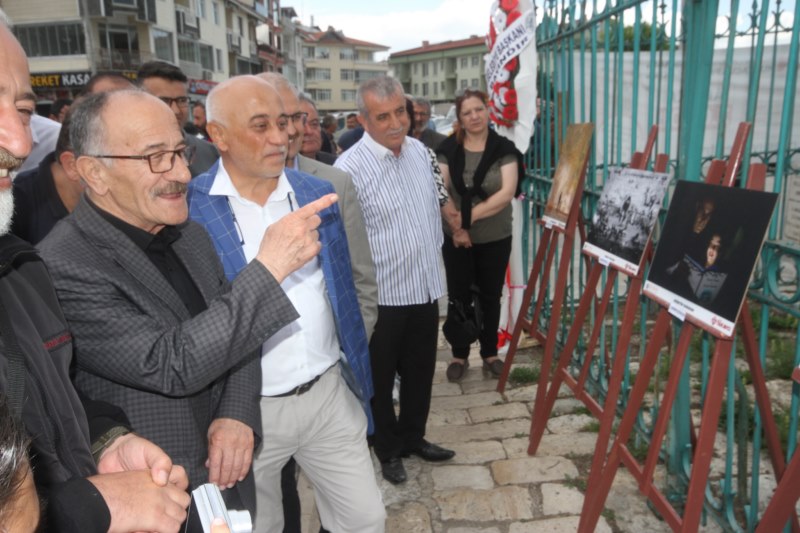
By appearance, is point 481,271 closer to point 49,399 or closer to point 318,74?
point 49,399

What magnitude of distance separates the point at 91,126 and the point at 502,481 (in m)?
2.75

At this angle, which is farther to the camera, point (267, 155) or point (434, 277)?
point (434, 277)

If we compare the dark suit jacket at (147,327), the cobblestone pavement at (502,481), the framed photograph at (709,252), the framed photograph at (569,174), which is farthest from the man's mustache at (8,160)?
the framed photograph at (569,174)

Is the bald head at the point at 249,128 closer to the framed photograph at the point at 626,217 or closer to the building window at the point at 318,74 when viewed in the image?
the framed photograph at the point at 626,217

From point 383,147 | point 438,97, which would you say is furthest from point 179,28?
point 438,97

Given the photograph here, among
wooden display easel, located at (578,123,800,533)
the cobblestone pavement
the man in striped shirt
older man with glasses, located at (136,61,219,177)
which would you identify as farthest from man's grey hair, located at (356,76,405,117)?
the cobblestone pavement

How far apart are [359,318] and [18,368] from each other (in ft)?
5.01

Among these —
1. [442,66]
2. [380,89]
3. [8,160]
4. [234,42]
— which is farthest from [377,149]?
[442,66]

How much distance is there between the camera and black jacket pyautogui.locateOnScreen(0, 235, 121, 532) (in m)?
1.11

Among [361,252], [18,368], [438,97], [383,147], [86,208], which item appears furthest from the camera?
[438,97]

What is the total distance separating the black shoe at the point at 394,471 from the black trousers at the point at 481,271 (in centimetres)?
148

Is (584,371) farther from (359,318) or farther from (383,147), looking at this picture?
(383,147)

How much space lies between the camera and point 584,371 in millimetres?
3139

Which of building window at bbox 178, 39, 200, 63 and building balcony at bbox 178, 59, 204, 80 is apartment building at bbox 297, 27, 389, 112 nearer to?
building window at bbox 178, 39, 200, 63
